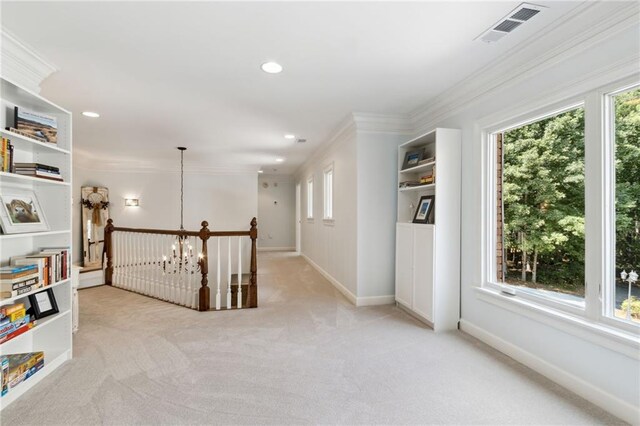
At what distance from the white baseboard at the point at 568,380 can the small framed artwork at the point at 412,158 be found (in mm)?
2013

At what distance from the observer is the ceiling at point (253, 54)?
6.54 feet

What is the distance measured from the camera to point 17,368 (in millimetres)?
2105

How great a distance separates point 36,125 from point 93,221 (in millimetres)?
5653

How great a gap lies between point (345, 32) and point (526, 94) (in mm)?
1580

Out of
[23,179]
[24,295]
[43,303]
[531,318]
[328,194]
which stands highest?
[328,194]

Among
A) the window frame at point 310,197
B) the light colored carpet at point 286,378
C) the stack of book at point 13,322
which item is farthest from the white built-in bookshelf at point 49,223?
the window frame at point 310,197

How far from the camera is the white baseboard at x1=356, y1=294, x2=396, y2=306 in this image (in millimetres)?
4137

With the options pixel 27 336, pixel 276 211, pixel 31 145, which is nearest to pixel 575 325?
pixel 27 336

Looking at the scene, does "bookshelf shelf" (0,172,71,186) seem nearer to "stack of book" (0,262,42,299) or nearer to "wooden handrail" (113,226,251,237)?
"stack of book" (0,262,42,299)

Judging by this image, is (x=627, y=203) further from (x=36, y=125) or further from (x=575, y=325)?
(x=36, y=125)

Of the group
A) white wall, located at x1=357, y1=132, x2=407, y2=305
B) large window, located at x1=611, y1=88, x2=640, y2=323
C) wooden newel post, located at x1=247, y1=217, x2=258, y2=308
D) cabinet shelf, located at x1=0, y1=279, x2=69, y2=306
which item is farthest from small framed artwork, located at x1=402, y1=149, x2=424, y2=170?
cabinet shelf, located at x1=0, y1=279, x2=69, y2=306

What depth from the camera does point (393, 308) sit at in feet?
13.3

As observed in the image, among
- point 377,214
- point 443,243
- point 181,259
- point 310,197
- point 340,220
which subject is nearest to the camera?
point 443,243

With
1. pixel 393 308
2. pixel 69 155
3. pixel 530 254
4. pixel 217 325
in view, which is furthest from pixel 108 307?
pixel 530 254
